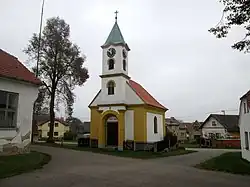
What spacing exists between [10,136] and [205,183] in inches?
448

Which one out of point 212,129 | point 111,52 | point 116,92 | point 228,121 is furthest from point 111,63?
point 228,121

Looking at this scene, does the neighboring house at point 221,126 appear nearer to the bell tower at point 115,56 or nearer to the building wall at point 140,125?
the building wall at point 140,125

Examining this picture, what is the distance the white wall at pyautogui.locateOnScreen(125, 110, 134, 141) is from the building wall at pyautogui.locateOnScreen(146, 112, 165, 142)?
5.76 feet

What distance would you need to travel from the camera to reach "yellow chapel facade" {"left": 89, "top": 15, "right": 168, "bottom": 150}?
29.0 metres

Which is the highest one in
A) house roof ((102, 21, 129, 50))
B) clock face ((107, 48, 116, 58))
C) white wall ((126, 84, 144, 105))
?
house roof ((102, 21, 129, 50))

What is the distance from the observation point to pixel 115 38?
1255 inches

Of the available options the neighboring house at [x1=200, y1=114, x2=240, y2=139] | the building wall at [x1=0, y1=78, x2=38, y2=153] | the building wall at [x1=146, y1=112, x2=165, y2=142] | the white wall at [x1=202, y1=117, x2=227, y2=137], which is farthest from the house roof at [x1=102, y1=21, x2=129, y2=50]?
the white wall at [x1=202, y1=117, x2=227, y2=137]

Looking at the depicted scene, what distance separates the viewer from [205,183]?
10.6m

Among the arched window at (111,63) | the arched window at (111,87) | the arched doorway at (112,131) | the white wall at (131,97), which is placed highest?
the arched window at (111,63)

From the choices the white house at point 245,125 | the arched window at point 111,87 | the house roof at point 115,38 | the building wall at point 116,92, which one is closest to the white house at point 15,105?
the building wall at point 116,92

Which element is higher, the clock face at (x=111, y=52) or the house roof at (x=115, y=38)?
the house roof at (x=115, y=38)

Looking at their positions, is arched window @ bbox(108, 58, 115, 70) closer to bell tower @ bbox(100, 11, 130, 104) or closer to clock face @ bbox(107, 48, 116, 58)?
bell tower @ bbox(100, 11, 130, 104)

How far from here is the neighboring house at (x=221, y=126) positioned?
189 feet

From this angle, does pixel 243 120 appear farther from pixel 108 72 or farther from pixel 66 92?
pixel 66 92
